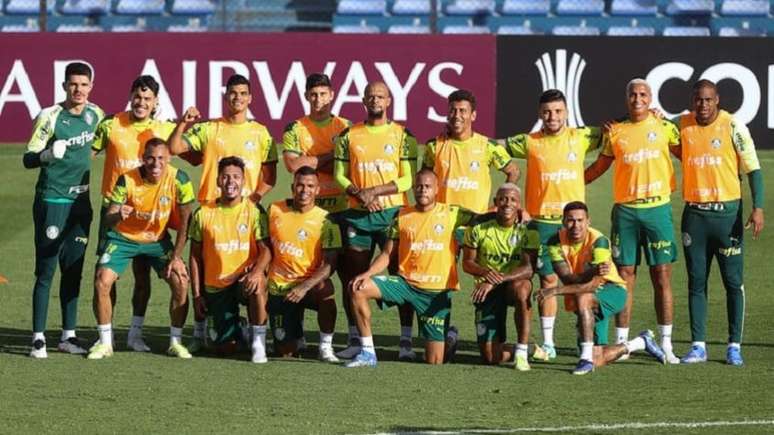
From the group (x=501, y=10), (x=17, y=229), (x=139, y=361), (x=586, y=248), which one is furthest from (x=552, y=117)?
(x=501, y=10)

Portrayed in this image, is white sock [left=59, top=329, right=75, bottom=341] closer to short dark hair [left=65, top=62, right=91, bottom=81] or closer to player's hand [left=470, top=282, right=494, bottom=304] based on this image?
short dark hair [left=65, top=62, right=91, bottom=81]

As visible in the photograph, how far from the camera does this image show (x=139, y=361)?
12.8m

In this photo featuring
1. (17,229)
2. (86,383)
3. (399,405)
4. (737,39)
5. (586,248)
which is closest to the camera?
(399,405)

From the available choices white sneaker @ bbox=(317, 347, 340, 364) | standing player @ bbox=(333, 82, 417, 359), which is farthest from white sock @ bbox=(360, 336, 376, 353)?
standing player @ bbox=(333, 82, 417, 359)

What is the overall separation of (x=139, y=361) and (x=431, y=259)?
7.63ft

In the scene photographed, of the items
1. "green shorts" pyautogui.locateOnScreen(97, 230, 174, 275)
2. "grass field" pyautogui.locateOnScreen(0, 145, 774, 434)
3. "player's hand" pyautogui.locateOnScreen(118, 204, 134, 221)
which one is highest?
"player's hand" pyautogui.locateOnScreen(118, 204, 134, 221)

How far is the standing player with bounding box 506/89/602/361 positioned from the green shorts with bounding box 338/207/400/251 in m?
1.14

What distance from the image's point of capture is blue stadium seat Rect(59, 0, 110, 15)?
86.1 ft

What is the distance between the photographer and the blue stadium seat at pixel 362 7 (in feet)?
86.2

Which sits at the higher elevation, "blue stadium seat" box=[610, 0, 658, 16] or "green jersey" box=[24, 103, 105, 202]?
"blue stadium seat" box=[610, 0, 658, 16]

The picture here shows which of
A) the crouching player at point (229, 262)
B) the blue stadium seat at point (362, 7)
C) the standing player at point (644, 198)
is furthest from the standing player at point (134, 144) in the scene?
the blue stadium seat at point (362, 7)

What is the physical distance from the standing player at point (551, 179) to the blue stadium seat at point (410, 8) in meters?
13.9

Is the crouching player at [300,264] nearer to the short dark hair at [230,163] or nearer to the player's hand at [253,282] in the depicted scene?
the player's hand at [253,282]

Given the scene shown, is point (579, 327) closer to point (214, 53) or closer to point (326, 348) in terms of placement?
point (326, 348)
